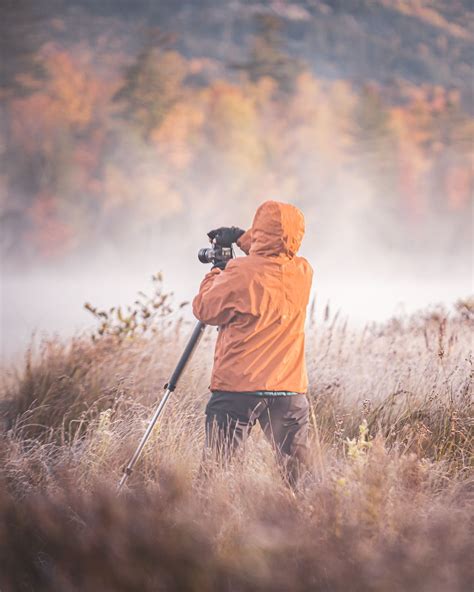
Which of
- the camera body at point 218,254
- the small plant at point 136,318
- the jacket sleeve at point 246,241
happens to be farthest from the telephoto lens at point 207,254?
the small plant at point 136,318

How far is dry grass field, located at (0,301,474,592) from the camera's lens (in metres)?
2.67

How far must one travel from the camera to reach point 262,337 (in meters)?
3.37

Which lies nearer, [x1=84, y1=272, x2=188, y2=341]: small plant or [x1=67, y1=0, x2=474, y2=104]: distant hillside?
[x1=84, y1=272, x2=188, y2=341]: small plant

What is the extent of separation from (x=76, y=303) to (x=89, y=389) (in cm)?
608

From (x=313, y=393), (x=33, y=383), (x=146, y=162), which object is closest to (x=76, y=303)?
(x=146, y=162)

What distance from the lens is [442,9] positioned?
Result: 12.5 m

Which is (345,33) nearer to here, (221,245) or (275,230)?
(221,245)

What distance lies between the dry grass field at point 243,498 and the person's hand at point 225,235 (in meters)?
0.96

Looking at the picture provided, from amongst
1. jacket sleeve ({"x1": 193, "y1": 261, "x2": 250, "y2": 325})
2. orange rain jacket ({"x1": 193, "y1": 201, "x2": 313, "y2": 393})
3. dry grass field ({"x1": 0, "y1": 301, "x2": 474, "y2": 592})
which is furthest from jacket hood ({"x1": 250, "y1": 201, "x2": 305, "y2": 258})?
dry grass field ({"x1": 0, "y1": 301, "x2": 474, "y2": 592})

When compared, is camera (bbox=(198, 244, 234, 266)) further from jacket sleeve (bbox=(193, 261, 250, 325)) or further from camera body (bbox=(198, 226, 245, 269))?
jacket sleeve (bbox=(193, 261, 250, 325))

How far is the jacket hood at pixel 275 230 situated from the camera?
332cm

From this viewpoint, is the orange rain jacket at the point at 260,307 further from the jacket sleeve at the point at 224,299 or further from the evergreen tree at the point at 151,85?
the evergreen tree at the point at 151,85

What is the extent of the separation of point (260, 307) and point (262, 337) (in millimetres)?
149

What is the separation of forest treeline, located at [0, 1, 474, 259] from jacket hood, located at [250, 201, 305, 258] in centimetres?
991
